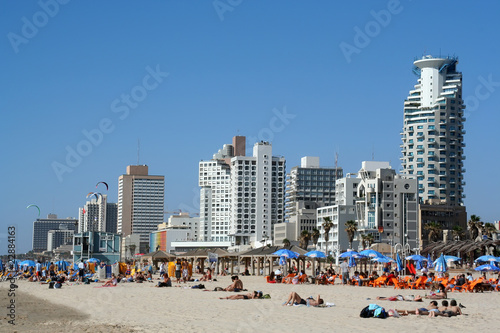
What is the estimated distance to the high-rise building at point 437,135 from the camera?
435ft

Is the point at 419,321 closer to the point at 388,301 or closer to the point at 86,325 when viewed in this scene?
the point at 388,301

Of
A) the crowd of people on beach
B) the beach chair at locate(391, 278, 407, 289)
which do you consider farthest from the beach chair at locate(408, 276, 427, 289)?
the beach chair at locate(391, 278, 407, 289)

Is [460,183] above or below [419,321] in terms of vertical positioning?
above

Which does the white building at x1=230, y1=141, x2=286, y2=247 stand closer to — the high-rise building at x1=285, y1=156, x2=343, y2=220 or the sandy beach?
the high-rise building at x1=285, y1=156, x2=343, y2=220

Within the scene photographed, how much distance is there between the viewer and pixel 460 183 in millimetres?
133750

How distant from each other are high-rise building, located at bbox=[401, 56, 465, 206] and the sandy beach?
357 feet

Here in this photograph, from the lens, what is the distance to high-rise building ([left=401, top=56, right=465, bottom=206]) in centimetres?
13262

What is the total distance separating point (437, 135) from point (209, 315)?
12221cm

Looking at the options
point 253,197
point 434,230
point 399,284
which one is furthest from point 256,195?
point 399,284

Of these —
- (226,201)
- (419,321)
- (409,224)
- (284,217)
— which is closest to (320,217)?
(409,224)

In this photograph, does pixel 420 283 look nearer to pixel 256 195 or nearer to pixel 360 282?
pixel 360 282

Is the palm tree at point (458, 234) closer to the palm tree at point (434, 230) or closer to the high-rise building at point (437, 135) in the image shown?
the palm tree at point (434, 230)

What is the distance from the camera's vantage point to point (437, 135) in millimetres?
134500

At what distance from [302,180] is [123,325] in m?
158
